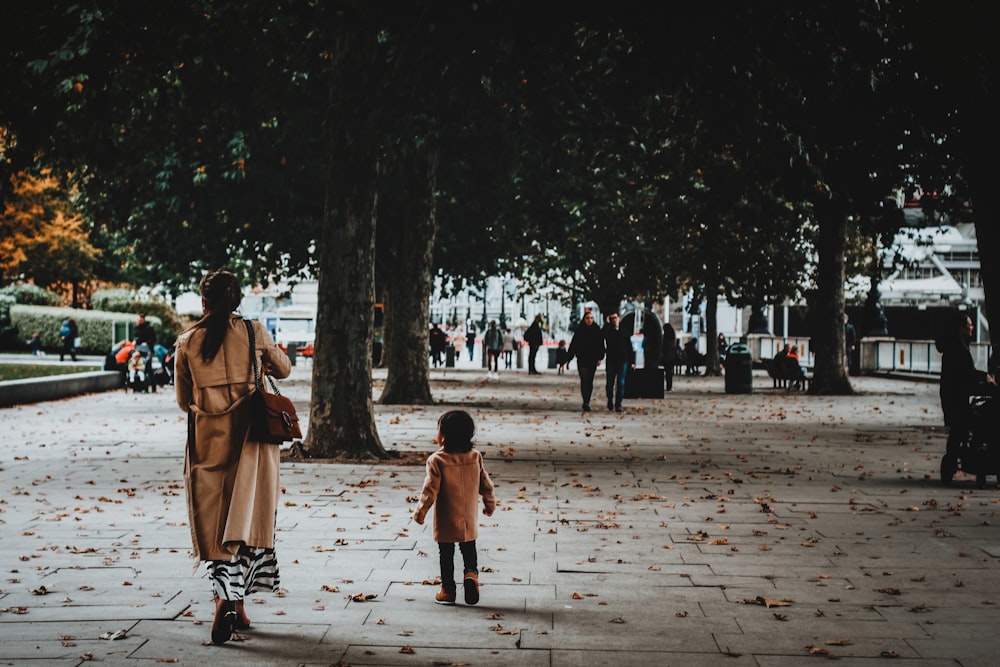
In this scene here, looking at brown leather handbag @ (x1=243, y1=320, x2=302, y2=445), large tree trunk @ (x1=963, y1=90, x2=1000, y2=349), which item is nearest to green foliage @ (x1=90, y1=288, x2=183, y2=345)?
large tree trunk @ (x1=963, y1=90, x2=1000, y2=349)

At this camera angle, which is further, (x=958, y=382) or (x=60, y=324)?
(x=60, y=324)

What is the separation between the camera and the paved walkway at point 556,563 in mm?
5383

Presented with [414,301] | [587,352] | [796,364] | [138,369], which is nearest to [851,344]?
[796,364]

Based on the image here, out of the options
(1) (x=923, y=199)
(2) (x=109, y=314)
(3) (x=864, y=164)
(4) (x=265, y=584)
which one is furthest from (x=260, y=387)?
(2) (x=109, y=314)

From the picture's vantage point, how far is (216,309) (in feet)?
18.9

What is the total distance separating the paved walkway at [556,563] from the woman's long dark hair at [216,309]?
1265mm

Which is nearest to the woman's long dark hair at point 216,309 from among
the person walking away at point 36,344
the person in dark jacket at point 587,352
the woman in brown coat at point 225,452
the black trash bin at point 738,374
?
the woman in brown coat at point 225,452

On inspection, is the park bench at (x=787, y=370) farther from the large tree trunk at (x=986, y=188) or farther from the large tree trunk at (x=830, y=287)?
the large tree trunk at (x=986, y=188)

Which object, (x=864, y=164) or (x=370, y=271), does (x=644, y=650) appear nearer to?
(x=370, y=271)

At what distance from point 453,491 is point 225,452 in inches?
44.1

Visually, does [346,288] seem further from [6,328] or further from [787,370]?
[6,328]

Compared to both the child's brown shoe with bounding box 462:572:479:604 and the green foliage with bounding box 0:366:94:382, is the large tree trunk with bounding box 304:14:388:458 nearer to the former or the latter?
the child's brown shoe with bounding box 462:572:479:604

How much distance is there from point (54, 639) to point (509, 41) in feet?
29.8

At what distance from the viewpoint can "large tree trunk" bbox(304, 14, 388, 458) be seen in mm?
13555
